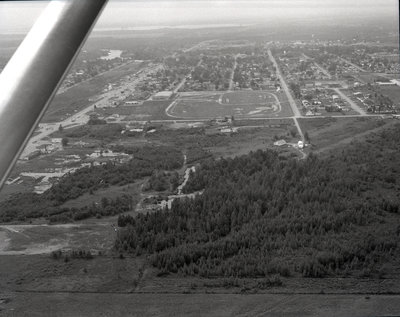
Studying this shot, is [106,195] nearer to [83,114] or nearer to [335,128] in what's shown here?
[83,114]

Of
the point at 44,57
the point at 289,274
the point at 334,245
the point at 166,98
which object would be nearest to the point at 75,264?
the point at 289,274

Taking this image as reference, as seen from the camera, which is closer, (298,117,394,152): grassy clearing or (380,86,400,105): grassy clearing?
(298,117,394,152): grassy clearing

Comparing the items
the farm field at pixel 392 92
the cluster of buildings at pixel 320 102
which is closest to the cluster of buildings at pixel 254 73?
the cluster of buildings at pixel 320 102

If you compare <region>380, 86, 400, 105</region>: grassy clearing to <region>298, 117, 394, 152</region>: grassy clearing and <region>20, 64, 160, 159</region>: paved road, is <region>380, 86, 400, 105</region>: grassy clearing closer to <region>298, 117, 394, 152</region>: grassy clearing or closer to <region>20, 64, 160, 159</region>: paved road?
<region>298, 117, 394, 152</region>: grassy clearing

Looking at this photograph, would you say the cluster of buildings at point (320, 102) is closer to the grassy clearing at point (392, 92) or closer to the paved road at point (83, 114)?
the grassy clearing at point (392, 92)

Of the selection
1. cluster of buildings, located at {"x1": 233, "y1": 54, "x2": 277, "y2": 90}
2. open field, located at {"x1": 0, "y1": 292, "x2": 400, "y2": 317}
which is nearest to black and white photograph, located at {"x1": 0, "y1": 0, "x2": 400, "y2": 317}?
open field, located at {"x1": 0, "y1": 292, "x2": 400, "y2": 317}

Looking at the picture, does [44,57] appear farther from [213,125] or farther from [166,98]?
[166,98]
